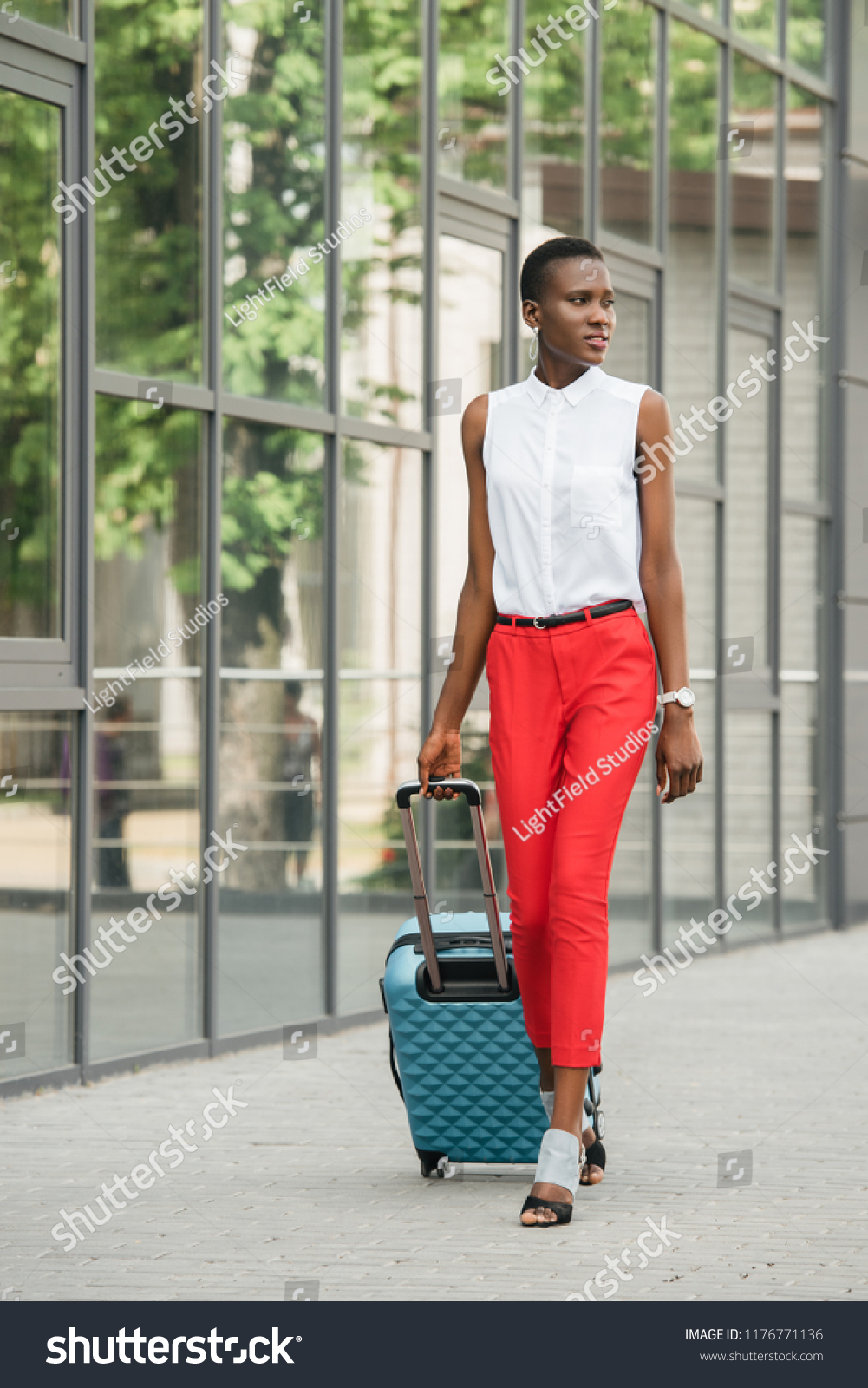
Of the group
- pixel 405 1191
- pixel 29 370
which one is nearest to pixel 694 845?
pixel 29 370

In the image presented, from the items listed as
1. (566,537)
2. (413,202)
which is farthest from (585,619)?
(413,202)

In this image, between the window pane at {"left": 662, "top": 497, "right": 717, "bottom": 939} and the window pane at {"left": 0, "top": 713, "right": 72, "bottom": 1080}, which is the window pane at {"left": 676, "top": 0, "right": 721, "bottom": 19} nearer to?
the window pane at {"left": 662, "top": 497, "right": 717, "bottom": 939}

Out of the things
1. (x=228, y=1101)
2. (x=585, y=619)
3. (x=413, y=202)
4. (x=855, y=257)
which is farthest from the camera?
(x=855, y=257)

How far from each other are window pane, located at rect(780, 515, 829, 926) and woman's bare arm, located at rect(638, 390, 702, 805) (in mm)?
7797

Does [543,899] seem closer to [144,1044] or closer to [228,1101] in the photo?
[228,1101]

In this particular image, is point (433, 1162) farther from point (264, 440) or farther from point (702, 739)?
point (702, 739)

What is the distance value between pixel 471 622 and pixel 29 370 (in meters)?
2.18

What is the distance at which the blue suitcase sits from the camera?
4977 millimetres

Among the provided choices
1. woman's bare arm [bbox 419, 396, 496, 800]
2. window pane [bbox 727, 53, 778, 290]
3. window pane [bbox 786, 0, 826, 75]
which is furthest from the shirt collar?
window pane [bbox 786, 0, 826, 75]

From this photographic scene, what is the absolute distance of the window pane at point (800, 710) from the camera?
12586 millimetres

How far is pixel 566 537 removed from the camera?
473cm

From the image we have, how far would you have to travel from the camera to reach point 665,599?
15.7 ft

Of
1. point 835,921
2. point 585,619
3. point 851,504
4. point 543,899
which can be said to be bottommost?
point 835,921

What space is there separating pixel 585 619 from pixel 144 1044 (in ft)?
9.94
